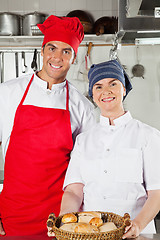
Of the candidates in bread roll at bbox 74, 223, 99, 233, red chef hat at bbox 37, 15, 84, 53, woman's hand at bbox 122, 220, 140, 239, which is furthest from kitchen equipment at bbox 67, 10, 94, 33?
bread roll at bbox 74, 223, 99, 233

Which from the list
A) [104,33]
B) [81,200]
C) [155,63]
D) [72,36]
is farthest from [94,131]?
[155,63]

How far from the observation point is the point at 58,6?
154 inches

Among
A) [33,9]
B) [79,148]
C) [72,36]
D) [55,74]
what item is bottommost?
[79,148]

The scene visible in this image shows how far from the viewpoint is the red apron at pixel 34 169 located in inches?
69.3

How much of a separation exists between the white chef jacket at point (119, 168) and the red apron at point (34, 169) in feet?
0.69

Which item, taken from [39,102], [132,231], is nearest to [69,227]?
[132,231]

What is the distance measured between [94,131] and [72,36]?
57 centimetres

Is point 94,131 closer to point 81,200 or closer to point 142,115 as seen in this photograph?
point 81,200

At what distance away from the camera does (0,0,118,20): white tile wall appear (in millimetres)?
3871

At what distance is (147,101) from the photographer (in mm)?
3797

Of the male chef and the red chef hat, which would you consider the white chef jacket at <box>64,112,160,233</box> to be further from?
the red chef hat

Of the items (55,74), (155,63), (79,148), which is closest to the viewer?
(79,148)

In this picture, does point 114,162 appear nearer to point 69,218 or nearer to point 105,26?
point 69,218

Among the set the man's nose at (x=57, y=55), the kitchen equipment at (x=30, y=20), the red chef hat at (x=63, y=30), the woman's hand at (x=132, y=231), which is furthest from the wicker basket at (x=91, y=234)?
the kitchen equipment at (x=30, y=20)
